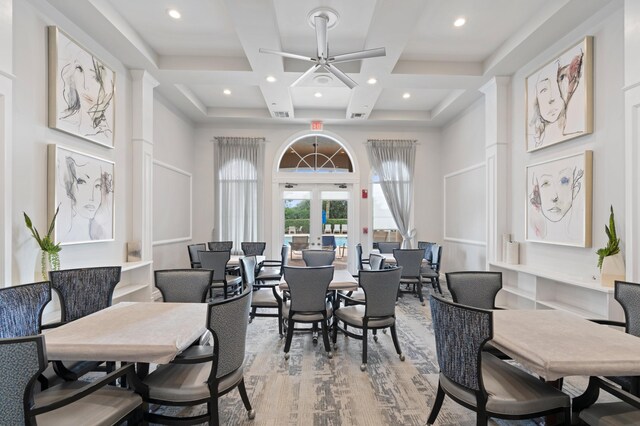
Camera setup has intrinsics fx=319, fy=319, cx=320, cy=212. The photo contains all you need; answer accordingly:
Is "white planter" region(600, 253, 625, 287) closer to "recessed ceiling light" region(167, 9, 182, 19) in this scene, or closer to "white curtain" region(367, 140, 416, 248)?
"white curtain" region(367, 140, 416, 248)

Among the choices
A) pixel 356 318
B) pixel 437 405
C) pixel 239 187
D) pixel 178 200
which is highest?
pixel 239 187

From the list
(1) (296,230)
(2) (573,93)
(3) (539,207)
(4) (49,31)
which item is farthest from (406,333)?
(4) (49,31)

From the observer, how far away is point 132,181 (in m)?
4.44

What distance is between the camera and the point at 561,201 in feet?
11.7

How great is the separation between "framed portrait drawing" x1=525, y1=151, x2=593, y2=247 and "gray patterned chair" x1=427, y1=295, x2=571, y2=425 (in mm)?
2270

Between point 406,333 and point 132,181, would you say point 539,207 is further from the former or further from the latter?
point 132,181

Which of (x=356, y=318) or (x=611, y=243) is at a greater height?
(x=611, y=243)

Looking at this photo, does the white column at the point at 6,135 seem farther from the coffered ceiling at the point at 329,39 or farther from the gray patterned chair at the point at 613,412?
the gray patterned chair at the point at 613,412

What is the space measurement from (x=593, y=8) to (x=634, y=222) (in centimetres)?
212

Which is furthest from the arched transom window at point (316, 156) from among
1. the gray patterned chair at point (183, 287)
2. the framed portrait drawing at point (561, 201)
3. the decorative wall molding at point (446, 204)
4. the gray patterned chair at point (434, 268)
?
the gray patterned chair at point (183, 287)

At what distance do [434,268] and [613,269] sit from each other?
9.94 ft

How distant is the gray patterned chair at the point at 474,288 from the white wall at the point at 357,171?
4368 millimetres

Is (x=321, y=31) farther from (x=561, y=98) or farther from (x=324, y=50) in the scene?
(x=561, y=98)

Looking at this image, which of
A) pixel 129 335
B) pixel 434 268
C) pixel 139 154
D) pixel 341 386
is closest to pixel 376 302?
pixel 341 386
